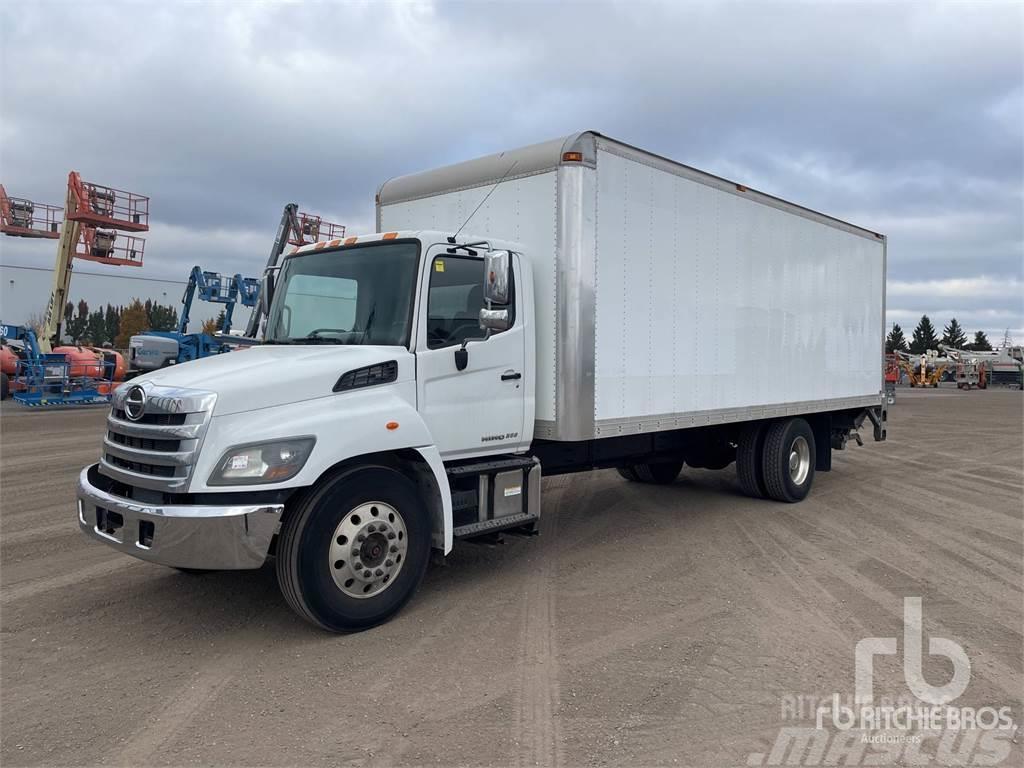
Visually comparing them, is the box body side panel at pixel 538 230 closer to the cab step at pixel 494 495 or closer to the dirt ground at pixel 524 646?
the cab step at pixel 494 495

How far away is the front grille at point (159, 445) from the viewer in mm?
4242

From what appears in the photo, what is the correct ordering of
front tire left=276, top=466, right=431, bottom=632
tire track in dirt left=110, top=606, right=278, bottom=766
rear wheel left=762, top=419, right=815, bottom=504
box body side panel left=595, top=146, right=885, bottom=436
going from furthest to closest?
rear wheel left=762, top=419, right=815, bottom=504 → box body side panel left=595, top=146, right=885, bottom=436 → front tire left=276, top=466, right=431, bottom=632 → tire track in dirt left=110, top=606, right=278, bottom=766

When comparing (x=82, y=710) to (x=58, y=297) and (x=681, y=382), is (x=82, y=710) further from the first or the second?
(x=58, y=297)

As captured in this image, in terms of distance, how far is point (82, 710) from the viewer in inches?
148

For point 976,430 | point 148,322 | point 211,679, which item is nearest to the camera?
point 211,679

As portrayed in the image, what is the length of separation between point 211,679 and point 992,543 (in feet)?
23.2

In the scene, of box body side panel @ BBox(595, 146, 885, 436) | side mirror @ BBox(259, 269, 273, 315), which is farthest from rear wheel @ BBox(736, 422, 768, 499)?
side mirror @ BBox(259, 269, 273, 315)

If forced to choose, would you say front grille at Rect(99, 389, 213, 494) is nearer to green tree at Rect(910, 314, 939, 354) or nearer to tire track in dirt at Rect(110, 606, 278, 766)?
tire track in dirt at Rect(110, 606, 278, 766)

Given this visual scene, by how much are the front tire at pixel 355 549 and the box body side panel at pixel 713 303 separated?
1.95 meters

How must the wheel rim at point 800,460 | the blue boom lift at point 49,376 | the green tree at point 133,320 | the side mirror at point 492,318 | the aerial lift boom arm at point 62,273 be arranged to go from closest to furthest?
the side mirror at point 492,318, the wheel rim at point 800,460, the blue boom lift at point 49,376, the aerial lift boom arm at point 62,273, the green tree at point 133,320

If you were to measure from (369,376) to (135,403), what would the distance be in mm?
1438

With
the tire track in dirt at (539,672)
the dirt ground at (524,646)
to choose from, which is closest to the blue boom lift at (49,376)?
the dirt ground at (524,646)

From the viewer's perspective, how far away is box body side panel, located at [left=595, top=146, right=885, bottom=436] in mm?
6273

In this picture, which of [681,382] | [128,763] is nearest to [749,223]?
[681,382]
